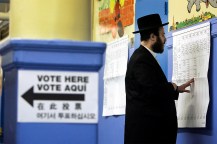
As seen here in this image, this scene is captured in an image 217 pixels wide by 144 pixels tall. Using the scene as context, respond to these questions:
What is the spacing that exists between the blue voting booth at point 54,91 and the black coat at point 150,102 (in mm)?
1082

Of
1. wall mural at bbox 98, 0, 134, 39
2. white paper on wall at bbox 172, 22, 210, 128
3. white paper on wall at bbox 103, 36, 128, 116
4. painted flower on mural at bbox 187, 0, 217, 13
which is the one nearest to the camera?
white paper on wall at bbox 172, 22, 210, 128

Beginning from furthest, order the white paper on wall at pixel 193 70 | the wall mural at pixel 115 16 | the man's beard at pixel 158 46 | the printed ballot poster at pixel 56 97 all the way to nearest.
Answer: the wall mural at pixel 115 16 < the man's beard at pixel 158 46 < the white paper on wall at pixel 193 70 < the printed ballot poster at pixel 56 97

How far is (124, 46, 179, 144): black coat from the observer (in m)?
2.33

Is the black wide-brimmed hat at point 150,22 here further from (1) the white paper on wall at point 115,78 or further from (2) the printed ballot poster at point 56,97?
(2) the printed ballot poster at point 56,97

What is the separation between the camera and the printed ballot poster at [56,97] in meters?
1.23

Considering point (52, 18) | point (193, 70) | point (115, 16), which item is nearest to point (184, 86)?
point (193, 70)

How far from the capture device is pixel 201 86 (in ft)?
7.63

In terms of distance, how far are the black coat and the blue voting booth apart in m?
1.08

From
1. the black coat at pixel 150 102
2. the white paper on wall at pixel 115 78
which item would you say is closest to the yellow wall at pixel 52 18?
the black coat at pixel 150 102

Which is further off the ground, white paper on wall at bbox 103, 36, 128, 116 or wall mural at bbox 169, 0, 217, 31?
wall mural at bbox 169, 0, 217, 31

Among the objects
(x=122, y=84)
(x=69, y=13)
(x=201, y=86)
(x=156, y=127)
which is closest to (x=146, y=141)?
(x=156, y=127)

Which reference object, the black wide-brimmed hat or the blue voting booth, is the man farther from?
the blue voting booth

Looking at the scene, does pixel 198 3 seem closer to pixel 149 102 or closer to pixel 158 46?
pixel 158 46

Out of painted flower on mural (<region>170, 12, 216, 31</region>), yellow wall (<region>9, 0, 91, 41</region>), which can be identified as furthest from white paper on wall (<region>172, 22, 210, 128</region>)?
yellow wall (<region>9, 0, 91, 41</region>)
